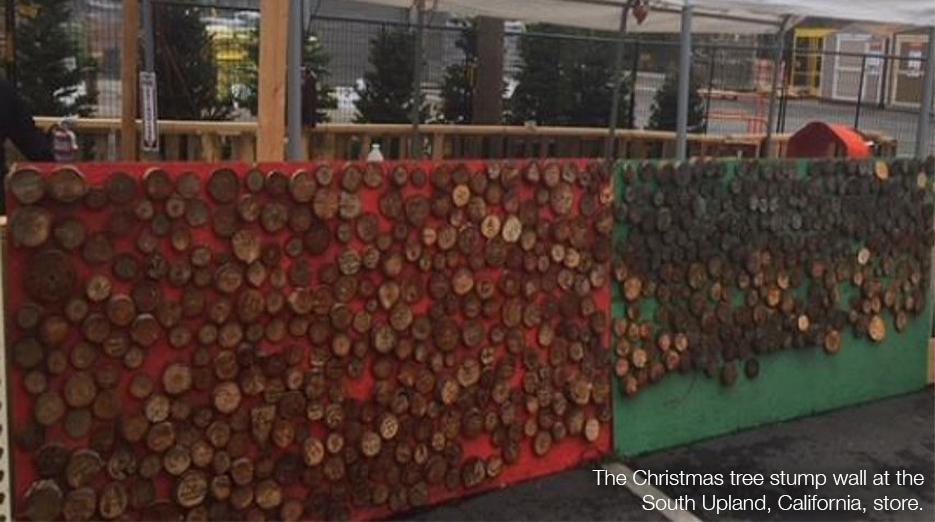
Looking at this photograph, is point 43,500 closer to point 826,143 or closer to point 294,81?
point 294,81

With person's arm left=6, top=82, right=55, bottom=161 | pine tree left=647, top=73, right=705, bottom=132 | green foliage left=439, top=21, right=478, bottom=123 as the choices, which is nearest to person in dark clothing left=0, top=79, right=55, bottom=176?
person's arm left=6, top=82, right=55, bottom=161

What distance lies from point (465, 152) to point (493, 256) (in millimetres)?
5913

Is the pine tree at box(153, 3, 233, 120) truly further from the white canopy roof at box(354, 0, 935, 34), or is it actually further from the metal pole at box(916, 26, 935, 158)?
the metal pole at box(916, 26, 935, 158)

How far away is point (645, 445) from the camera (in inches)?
190

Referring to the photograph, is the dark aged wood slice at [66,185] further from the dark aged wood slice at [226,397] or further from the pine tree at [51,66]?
the pine tree at [51,66]

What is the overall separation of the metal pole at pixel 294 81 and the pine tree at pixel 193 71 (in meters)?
6.14

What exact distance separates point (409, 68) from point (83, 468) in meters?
10.4

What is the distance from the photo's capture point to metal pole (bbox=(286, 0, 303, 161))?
4062mm

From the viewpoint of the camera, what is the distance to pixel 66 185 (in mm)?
3121

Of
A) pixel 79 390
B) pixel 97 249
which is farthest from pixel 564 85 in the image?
pixel 79 390

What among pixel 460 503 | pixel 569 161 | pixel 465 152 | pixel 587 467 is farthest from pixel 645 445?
pixel 465 152

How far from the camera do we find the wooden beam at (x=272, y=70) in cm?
376

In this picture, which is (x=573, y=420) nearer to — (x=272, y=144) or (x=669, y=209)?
(x=669, y=209)

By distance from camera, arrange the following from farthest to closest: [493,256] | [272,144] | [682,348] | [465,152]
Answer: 1. [465,152]
2. [682,348]
3. [493,256]
4. [272,144]
